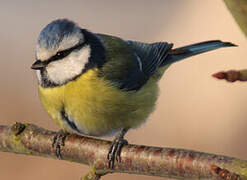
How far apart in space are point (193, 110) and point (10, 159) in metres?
1.36

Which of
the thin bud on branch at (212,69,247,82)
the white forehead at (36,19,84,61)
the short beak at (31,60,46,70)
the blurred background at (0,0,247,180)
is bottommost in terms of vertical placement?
the blurred background at (0,0,247,180)

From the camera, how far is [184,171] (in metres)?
1.26

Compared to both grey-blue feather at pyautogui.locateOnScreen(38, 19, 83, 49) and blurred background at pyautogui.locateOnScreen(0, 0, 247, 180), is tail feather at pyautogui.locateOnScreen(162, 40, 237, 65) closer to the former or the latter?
blurred background at pyautogui.locateOnScreen(0, 0, 247, 180)

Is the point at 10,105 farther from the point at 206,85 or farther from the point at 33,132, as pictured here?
the point at 33,132

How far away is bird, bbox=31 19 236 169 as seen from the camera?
1.77 m

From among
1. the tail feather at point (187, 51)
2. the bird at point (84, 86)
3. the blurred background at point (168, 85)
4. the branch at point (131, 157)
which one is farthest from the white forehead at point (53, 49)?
the blurred background at point (168, 85)

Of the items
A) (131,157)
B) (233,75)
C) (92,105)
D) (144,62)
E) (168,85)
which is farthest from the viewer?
(168,85)

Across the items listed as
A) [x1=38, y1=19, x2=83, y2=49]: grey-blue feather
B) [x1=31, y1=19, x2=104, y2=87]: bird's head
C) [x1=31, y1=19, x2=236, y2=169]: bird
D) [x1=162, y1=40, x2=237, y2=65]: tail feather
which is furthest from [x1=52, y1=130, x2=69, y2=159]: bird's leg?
[x1=162, y1=40, x2=237, y2=65]: tail feather

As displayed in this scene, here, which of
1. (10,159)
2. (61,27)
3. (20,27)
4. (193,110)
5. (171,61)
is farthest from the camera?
(20,27)

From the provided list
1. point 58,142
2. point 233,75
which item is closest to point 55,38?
point 58,142

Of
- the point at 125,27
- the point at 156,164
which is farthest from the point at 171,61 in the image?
the point at 125,27

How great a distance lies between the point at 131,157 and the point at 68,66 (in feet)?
1.80

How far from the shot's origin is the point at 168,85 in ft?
12.1

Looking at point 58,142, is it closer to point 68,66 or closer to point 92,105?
point 92,105
